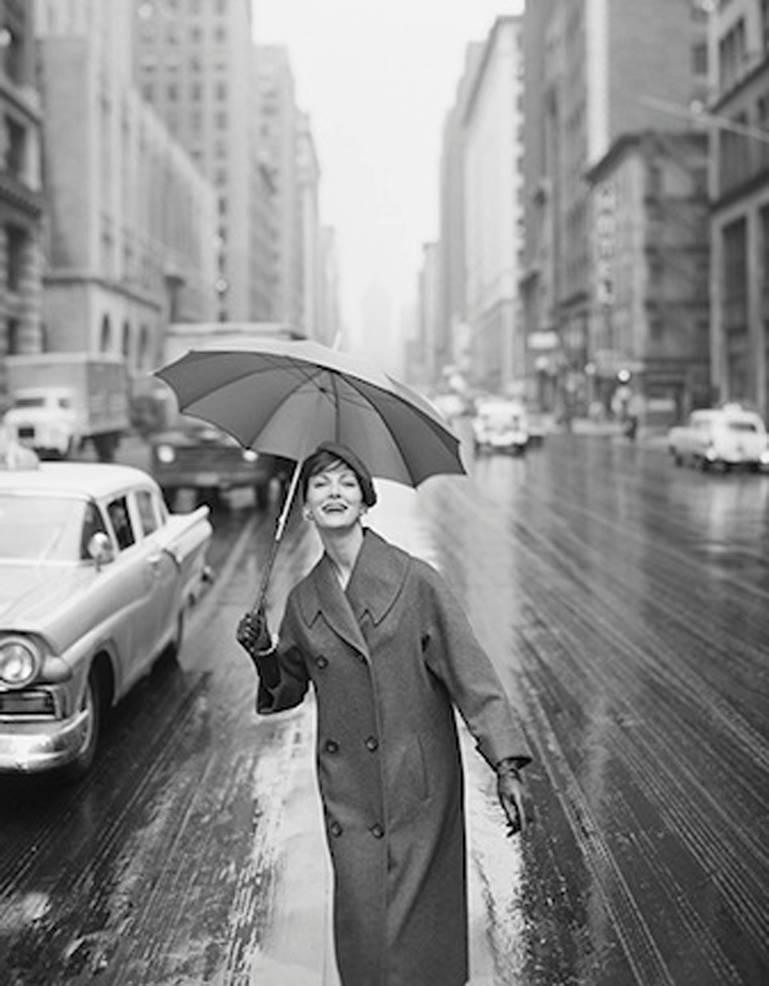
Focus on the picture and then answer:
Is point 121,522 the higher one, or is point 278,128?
point 278,128

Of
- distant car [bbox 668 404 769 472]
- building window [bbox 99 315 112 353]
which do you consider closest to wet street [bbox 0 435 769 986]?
distant car [bbox 668 404 769 472]

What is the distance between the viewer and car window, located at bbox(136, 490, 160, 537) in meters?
9.41

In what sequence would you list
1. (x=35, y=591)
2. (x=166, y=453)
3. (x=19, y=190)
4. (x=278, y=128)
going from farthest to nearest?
(x=278, y=128), (x=19, y=190), (x=166, y=453), (x=35, y=591)

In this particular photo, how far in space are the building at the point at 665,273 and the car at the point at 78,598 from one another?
65.3m

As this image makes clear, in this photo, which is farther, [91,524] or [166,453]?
[166,453]

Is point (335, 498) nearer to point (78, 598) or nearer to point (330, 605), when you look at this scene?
point (330, 605)

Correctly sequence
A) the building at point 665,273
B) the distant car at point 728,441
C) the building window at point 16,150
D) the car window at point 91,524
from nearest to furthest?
the car window at point 91,524 < the distant car at point 728,441 < the building window at point 16,150 < the building at point 665,273

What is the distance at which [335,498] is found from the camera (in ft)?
12.3

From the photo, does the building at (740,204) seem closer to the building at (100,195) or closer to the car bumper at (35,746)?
the building at (100,195)

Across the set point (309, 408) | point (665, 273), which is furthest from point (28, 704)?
point (665, 273)

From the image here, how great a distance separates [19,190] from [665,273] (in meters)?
38.4

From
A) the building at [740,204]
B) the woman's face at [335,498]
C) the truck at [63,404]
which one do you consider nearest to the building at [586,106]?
the building at [740,204]

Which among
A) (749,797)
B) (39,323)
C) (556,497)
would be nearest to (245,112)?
(39,323)

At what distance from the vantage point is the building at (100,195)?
222 feet
